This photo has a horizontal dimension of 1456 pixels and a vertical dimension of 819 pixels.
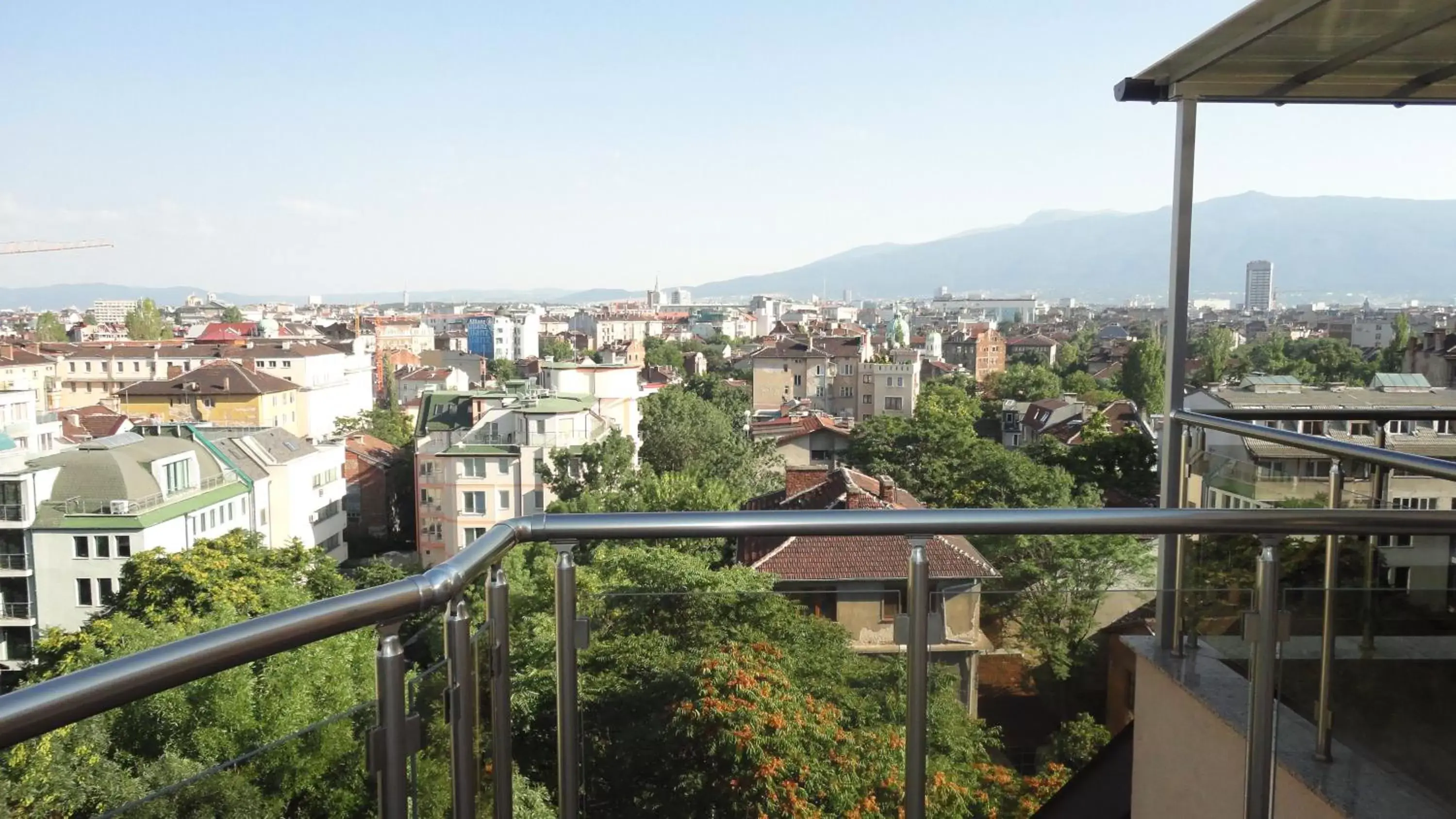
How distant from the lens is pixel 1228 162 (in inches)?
165

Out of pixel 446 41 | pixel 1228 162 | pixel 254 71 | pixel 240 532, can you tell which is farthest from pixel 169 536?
pixel 254 71

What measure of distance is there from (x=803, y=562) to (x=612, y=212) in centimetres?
15446

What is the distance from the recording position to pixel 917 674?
1.79m

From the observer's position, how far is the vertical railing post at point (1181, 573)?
6.49 feet

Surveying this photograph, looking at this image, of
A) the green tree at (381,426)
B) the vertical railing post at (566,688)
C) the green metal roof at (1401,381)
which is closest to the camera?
Result: the vertical railing post at (566,688)

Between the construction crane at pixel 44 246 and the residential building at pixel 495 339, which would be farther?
the residential building at pixel 495 339

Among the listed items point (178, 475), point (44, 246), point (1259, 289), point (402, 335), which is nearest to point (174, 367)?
point (178, 475)

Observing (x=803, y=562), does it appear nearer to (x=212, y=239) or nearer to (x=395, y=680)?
(x=395, y=680)

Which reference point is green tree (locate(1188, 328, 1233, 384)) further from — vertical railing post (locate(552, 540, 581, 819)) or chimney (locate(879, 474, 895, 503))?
chimney (locate(879, 474, 895, 503))

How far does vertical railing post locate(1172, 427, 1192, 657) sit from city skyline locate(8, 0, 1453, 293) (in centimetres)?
76

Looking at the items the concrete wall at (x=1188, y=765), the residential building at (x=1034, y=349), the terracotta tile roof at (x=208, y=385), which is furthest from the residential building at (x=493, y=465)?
the residential building at (x=1034, y=349)

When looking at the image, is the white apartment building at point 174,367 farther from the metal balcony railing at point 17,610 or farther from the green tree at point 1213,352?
the green tree at point 1213,352

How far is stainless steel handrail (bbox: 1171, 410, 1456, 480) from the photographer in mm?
2342

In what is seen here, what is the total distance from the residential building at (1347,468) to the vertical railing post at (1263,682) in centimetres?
13
